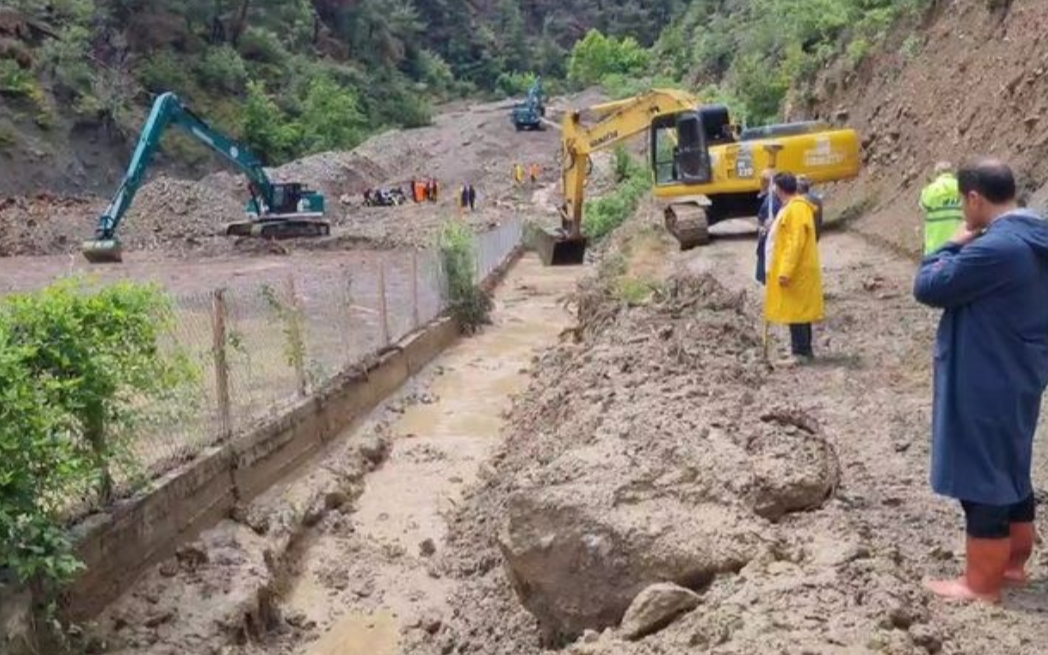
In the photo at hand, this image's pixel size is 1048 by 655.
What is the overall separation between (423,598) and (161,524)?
5.55 feet

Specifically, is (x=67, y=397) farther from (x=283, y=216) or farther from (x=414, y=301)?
(x=283, y=216)

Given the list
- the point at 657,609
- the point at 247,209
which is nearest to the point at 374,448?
the point at 657,609

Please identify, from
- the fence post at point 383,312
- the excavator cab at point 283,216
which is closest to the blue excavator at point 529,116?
the excavator cab at point 283,216

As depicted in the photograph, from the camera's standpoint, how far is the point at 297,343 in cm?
1145

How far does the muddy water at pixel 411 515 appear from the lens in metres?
7.73

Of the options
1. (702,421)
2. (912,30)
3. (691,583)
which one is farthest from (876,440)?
(912,30)

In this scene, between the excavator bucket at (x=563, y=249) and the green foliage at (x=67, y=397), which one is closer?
the green foliage at (x=67, y=397)

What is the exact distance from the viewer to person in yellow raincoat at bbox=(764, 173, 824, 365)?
10219 mm

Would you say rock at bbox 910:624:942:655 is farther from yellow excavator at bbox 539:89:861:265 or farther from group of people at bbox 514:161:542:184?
group of people at bbox 514:161:542:184

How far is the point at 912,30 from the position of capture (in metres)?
26.0

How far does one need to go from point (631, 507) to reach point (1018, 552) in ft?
5.75

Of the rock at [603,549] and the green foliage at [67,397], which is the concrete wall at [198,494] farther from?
the rock at [603,549]

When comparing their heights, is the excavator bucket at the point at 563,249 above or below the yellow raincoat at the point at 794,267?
below

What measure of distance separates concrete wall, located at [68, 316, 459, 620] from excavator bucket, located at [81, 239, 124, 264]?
1920 cm
